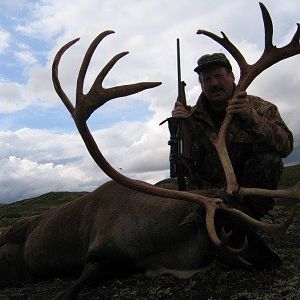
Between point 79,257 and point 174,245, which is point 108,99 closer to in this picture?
point 174,245

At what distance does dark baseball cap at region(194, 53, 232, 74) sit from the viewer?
21.2 ft

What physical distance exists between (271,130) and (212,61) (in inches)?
48.0

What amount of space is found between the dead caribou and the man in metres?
0.33

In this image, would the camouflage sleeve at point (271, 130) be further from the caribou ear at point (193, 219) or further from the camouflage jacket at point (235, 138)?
the caribou ear at point (193, 219)

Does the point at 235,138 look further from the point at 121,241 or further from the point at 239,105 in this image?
the point at 121,241

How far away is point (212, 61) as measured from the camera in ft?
21.2

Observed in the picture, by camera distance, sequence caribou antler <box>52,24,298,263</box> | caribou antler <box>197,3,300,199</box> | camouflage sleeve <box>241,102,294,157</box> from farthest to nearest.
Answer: camouflage sleeve <box>241,102,294,157</box>, caribou antler <box>197,3,300,199</box>, caribou antler <box>52,24,298,263</box>

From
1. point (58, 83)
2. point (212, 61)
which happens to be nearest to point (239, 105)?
point (212, 61)

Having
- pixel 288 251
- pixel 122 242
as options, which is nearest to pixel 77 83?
pixel 122 242

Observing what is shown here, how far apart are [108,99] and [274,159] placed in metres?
2.40

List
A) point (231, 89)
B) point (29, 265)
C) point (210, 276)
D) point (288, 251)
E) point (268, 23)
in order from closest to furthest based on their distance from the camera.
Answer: point (210, 276), point (268, 23), point (288, 251), point (231, 89), point (29, 265)

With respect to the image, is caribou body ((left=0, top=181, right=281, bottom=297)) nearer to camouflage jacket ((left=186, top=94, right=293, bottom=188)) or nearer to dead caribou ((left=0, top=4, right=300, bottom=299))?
dead caribou ((left=0, top=4, right=300, bottom=299))

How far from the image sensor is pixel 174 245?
18.1 ft

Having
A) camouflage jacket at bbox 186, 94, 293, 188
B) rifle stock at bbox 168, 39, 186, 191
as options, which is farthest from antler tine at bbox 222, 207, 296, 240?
rifle stock at bbox 168, 39, 186, 191
